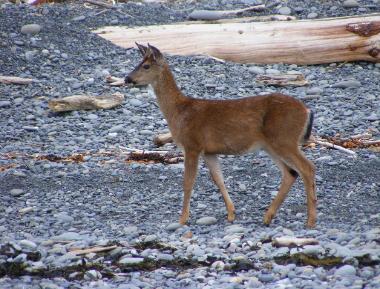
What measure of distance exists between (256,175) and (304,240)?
2.90 meters

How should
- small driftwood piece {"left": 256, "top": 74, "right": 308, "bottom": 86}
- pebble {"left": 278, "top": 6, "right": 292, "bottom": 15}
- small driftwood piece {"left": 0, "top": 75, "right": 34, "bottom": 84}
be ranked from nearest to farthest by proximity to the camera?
1. small driftwood piece {"left": 256, "top": 74, "right": 308, "bottom": 86}
2. small driftwood piece {"left": 0, "top": 75, "right": 34, "bottom": 84}
3. pebble {"left": 278, "top": 6, "right": 292, "bottom": 15}

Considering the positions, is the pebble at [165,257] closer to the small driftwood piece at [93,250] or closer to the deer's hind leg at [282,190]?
the small driftwood piece at [93,250]

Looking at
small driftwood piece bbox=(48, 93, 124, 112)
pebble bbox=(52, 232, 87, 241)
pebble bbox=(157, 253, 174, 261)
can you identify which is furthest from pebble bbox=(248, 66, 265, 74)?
pebble bbox=(157, 253, 174, 261)

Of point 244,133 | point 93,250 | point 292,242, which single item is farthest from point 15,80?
point 292,242

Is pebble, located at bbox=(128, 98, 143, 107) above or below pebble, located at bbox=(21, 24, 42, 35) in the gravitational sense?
below

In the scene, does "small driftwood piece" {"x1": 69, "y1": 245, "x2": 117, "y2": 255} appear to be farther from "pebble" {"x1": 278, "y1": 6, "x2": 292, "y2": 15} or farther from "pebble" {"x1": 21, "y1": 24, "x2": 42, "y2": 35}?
"pebble" {"x1": 278, "y1": 6, "x2": 292, "y2": 15}

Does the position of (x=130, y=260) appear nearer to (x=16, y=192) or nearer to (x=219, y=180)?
(x=219, y=180)

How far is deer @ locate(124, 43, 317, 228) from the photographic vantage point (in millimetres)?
10242

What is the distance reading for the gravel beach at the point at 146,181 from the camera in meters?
9.11

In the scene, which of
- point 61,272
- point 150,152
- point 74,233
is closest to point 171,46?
point 150,152

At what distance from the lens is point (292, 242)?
9.41 metres

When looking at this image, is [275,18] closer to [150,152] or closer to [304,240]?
[150,152]

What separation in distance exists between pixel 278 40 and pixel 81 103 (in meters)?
3.78

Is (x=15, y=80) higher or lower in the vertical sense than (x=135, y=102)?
higher
